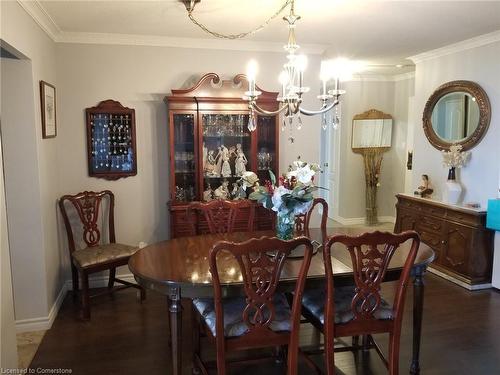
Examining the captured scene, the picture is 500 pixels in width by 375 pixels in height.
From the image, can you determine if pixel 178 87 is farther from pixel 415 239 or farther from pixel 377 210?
pixel 377 210

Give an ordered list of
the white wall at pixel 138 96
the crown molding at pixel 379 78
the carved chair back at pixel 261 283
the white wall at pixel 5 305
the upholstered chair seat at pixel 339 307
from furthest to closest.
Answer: the crown molding at pixel 379 78 → the white wall at pixel 138 96 → the upholstered chair seat at pixel 339 307 → the white wall at pixel 5 305 → the carved chair back at pixel 261 283

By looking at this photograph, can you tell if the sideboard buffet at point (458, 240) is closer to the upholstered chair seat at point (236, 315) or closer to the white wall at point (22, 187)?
the upholstered chair seat at point (236, 315)

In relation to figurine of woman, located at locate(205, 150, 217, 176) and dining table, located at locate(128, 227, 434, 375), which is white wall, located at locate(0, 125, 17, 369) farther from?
figurine of woman, located at locate(205, 150, 217, 176)

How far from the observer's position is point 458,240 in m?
4.04

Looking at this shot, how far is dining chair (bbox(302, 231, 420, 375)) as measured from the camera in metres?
2.09

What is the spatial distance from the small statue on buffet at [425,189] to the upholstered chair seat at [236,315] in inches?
115

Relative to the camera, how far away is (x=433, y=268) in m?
4.44

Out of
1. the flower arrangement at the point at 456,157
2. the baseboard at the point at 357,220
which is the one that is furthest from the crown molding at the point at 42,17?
the baseboard at the point at 357,220

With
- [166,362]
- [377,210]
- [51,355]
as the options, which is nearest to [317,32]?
[166,362]

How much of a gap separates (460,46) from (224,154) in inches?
105

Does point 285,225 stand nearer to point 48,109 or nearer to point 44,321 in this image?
point 44,321

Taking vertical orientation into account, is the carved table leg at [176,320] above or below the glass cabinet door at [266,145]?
below

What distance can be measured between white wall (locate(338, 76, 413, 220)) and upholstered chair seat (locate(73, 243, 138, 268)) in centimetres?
390

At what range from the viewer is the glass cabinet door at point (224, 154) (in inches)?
157
